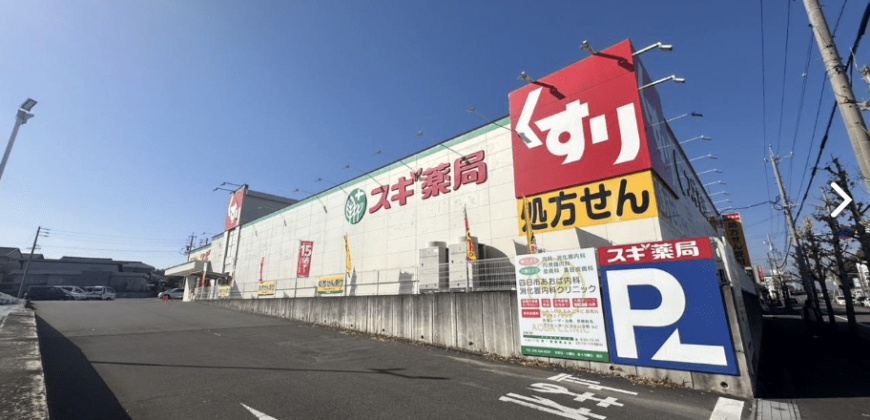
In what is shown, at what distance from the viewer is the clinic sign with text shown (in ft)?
20.8

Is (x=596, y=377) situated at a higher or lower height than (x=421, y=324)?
lower

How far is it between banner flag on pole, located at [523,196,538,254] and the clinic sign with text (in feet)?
11.9

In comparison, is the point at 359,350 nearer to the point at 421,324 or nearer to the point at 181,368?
the point at 421,324

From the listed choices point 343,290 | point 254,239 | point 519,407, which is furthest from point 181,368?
point 254,239

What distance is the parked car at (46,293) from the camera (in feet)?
132

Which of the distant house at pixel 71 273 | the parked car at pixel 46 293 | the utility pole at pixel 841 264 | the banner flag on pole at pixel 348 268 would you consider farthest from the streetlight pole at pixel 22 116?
the distant house at pixel 71 273

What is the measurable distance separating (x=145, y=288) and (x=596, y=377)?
2725 inches

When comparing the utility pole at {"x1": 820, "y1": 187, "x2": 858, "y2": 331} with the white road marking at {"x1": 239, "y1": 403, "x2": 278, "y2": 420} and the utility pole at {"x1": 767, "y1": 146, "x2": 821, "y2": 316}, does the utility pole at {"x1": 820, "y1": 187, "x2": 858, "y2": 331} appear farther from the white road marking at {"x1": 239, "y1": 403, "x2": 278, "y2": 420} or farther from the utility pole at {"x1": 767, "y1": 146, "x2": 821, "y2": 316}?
the white road marking at {"x1": 239, "y1": 403, "x2": 278, "y2": 420}

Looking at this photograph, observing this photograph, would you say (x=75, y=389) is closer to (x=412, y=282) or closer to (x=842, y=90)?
(x=412, y=282)

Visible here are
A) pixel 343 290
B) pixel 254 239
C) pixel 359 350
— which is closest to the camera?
pixel 359 350

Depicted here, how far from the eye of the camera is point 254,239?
29.5 metres

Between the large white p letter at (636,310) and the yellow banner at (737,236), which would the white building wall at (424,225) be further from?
the yellow banner at (737,236)

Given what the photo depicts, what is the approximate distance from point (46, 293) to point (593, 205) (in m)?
62.7

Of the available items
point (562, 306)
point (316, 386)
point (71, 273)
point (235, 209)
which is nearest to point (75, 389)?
point (316, 386)
